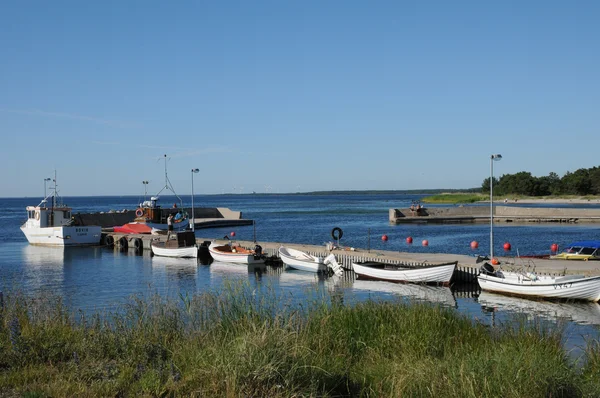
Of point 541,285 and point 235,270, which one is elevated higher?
point 541,285

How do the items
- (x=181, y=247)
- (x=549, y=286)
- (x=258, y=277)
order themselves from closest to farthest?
(x=549, y=286)
(x=258, y=277)
(x=181, y=247)

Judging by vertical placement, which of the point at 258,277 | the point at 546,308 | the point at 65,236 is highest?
A: the point at 65,236

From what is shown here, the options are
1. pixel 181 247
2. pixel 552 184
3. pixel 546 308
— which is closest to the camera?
pixel 546 308

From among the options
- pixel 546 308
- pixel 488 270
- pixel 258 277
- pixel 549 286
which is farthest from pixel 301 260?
pixel 546 308

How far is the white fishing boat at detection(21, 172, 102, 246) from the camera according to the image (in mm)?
59281

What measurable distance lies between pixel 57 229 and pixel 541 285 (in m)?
47.3

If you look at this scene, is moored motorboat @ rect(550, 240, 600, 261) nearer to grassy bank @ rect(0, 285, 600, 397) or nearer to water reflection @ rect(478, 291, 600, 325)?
water reflection @ rect(478, 291, 600, 325)

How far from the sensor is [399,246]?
54.6 m

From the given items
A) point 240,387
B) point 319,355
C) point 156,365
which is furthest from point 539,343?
point 156,365

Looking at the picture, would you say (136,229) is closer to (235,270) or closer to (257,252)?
(257,252)

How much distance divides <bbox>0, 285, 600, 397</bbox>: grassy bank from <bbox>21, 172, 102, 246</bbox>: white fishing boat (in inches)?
1902

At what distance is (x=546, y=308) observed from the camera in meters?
24.6

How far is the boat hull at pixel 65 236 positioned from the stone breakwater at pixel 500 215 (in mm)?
46284

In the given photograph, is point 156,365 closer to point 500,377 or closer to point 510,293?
point 500,377
